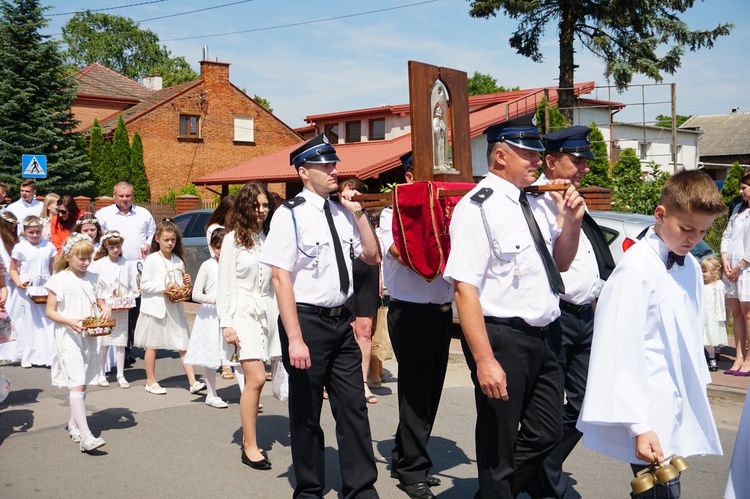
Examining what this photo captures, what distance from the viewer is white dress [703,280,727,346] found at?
29.2 feet

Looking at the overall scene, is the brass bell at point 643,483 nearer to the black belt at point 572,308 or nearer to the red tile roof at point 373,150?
the black belt at point 572,308

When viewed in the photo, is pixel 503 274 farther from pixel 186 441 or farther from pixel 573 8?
pixel 573 8

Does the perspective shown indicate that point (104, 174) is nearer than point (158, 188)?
Yes

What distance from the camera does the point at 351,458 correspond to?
4859 mm

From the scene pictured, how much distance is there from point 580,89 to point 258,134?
21.9 m

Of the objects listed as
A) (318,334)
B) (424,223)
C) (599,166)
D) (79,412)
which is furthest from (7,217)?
(599,166)

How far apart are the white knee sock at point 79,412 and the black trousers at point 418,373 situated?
261 centimetres

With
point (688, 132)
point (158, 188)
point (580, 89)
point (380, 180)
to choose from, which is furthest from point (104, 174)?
point (688, 132)

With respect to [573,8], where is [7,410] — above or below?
below

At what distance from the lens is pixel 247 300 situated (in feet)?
20.7

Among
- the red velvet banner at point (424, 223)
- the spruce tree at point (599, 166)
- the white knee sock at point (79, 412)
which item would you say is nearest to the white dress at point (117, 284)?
the white knee sock at point (79, 412)

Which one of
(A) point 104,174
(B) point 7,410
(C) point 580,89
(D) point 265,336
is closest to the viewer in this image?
(D) point 265,336

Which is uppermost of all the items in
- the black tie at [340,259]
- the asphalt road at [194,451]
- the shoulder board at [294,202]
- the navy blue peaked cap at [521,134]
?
the navy blue peaked cap at [521,134]

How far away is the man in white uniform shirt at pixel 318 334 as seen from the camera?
16.0ft
